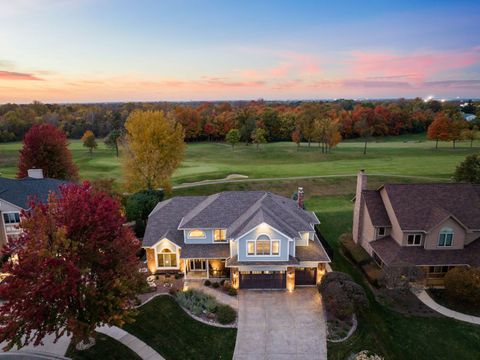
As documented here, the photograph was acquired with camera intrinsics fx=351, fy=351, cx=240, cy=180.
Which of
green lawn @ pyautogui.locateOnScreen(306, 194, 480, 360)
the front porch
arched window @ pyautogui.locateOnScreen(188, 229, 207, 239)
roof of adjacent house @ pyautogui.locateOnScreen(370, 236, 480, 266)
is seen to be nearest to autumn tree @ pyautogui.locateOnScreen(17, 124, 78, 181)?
arched window @ pyautogui.locateOnScreen(188, 229, 207, 239)

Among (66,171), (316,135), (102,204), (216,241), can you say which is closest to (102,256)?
(102,204)

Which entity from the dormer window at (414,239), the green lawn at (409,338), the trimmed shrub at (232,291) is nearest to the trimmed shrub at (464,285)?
the green lawn at (409,338)

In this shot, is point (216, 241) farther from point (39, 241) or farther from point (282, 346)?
point (39, 241)

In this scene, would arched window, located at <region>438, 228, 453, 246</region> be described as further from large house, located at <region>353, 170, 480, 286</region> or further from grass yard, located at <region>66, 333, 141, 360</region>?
grass yard, located at <region>66, 333, 141, 360</region>

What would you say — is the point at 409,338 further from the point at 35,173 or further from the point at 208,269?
the point at 35,173

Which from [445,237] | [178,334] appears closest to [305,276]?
[178,334]

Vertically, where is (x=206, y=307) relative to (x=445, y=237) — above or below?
below
